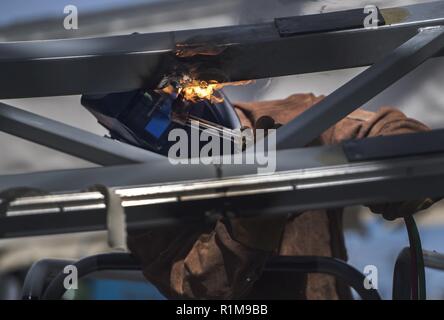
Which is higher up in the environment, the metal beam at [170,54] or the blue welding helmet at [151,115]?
the metal beam at [170,54]

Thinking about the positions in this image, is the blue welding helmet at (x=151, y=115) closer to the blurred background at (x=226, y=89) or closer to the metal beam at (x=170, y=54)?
the metal beam at (x=170, y=54)

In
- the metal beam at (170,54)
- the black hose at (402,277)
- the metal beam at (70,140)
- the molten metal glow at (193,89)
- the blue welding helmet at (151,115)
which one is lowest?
the black hose at (402,277)

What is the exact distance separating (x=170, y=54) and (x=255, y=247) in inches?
16.0

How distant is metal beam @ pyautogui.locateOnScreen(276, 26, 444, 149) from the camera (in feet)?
4.69

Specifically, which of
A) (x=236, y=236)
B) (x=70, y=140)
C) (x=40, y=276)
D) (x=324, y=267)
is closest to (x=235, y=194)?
(x=236, y=236)

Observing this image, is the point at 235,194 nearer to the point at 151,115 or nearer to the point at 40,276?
the point at 151,115

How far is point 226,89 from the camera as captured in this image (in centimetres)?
184

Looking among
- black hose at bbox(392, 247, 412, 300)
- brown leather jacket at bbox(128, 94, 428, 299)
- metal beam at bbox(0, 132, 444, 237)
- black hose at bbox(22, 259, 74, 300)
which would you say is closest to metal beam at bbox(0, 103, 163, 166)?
metal beam at bbox(0, 132, 444, 237)

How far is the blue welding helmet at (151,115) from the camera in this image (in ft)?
5.14

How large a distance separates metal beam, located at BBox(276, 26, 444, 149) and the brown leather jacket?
0.14m

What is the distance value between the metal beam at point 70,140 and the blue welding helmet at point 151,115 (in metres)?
0.14

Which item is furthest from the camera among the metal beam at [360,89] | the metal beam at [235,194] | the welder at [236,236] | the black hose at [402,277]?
the black hose at [402,277]

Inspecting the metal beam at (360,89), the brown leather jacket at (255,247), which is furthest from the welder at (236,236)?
the metal beam at (360,89)
